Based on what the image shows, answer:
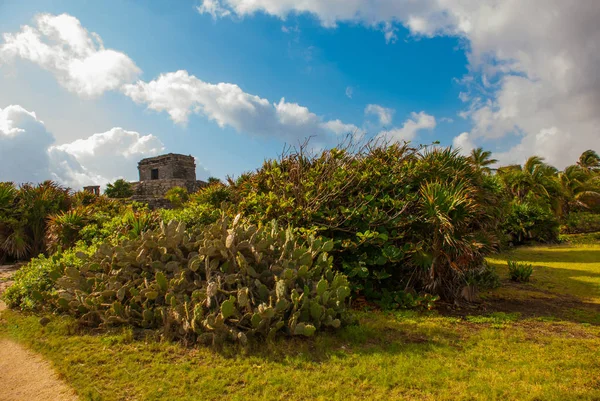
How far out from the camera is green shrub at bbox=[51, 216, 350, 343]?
4.61 metres

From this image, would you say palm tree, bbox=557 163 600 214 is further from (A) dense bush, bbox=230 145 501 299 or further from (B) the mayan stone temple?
(B) the mayan stone temple

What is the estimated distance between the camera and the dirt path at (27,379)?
359cm

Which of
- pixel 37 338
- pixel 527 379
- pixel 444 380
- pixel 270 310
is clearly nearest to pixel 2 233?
pixel 37 338

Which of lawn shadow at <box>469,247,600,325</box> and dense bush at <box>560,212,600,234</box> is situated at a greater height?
dense bush at <box>560,212,600,234</box>

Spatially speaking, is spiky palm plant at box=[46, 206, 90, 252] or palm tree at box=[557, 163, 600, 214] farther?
palm tree at box=[557, 163, 600, 214]

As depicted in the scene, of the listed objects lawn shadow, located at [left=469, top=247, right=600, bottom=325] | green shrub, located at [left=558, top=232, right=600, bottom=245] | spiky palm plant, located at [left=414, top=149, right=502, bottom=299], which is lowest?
→ lawn shadow, located at [left=469, top=247, right=600, bottom=325]

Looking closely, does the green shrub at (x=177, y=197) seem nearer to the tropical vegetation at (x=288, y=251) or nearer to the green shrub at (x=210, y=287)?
the tropical vegetation at (x=288, y=251)

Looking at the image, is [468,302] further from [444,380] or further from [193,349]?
[193,349]

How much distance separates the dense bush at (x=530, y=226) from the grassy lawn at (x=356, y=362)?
1563cm

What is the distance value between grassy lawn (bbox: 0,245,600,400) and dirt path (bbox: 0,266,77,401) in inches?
4.1

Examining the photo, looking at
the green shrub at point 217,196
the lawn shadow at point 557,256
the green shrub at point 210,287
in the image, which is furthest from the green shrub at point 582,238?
the green shrub at point 210,287

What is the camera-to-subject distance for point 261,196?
796 centimetres

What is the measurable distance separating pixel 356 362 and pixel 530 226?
66.2 feet

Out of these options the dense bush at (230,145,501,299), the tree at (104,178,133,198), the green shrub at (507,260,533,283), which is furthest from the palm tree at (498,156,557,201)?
the tree at (104,178,133,198)
